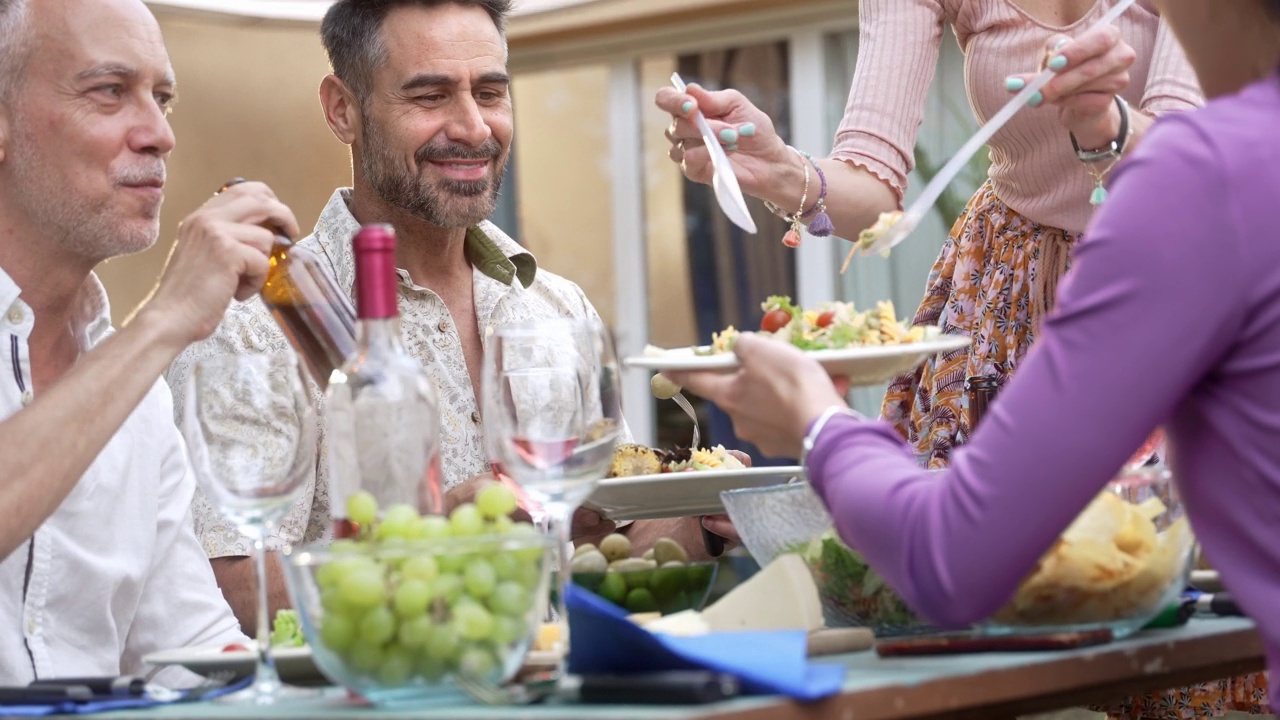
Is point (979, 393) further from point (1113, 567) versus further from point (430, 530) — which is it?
point (430, 530)

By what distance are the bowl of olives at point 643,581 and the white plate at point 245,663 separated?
10.6 inches

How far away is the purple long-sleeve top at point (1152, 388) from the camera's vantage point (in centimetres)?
108

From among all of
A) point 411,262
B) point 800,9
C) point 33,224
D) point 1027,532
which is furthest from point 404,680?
point 800,9

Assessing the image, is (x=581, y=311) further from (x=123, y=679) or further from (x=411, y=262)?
(x=123, y=679)

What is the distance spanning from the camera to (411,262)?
2.99 meters

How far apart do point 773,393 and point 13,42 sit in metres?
1.36

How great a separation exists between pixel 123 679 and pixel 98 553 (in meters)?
0.72

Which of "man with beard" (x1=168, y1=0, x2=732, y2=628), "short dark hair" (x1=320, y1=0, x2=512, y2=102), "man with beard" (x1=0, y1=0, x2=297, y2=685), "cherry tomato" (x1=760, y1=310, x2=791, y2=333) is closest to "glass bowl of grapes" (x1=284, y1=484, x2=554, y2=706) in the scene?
"cherry tomato" (x1=760, y1=310, x2=791, y2=333)

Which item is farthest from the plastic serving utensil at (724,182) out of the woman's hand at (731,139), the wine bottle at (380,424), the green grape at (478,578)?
the green grape at (478,578)

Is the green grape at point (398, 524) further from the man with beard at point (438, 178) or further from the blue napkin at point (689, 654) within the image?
the man with beard at point (438, 178)

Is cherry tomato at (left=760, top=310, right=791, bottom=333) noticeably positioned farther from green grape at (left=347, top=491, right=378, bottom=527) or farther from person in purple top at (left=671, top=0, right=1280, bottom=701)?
green grape at (left=347, top=491, right=378, bottom=527)

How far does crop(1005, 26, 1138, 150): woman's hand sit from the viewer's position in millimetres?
1878

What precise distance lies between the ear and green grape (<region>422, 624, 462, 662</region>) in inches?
87.0

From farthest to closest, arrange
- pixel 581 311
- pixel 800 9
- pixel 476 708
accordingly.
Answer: pixel 800 9 → pixel 581 311 → pixel 476 708
